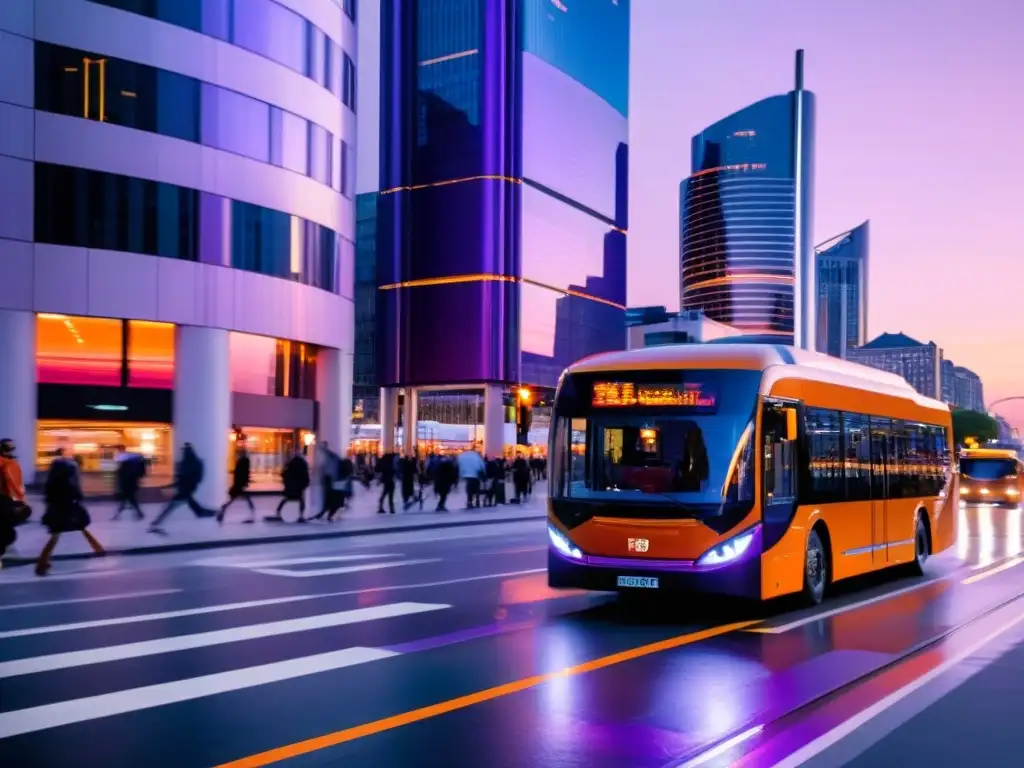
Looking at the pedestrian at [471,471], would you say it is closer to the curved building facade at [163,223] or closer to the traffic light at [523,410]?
the traffic light at [523,410]

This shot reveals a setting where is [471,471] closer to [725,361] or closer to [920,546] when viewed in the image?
[920,546]

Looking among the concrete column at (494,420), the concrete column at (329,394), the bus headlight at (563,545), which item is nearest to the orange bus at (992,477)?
the concrete column at (329,394)

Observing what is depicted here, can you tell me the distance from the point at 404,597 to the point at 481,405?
100665 mm

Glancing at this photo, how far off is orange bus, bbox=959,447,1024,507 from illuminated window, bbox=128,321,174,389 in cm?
2755

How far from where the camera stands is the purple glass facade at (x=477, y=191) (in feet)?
300

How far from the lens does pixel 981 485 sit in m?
41.2

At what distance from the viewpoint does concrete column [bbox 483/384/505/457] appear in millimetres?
91375

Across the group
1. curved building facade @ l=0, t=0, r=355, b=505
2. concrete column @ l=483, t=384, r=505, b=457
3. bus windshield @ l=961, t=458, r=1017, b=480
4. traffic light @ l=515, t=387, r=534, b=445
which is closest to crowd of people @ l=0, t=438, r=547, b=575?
curved building facade @ l=0, t=0, r=355, b=505

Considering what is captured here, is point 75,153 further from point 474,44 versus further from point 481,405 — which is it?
point 481,405

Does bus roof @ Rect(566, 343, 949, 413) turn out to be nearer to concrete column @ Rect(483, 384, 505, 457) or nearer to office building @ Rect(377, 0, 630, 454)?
concrete column @ Rect(483, 384, 505, 457)

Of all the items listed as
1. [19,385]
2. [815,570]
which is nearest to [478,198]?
[19,385]

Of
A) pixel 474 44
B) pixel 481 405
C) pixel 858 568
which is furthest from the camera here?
pixel 481 405

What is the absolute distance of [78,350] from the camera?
3222 centimetres

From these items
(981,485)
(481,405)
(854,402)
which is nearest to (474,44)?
(481,405)
